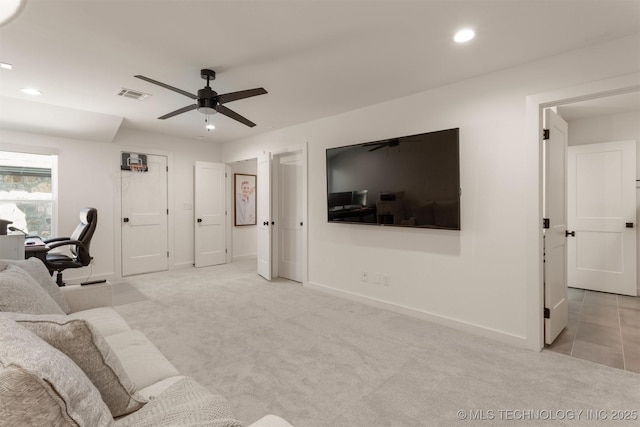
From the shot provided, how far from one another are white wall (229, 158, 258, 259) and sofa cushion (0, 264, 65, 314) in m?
5.08

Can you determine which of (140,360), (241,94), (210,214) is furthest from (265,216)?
(140,360)

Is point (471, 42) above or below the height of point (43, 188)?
above

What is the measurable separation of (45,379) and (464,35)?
283 cm

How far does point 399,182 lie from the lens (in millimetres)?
3367

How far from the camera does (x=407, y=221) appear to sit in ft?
10.9

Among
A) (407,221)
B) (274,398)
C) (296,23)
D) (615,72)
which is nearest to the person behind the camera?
(274,398)

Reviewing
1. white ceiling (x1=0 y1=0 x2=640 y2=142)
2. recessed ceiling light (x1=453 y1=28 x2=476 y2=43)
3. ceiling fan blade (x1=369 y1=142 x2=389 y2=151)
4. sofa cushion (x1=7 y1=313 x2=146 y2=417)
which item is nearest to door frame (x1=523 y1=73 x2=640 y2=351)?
white ceiling (x1=0 y1=0 x2=640 y2=142)

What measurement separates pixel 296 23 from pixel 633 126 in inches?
184

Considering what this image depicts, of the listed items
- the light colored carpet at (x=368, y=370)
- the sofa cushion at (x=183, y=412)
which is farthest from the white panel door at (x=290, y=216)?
the sofa cushion at (x=183, y=412)

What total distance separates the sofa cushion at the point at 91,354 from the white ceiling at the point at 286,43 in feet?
4.14

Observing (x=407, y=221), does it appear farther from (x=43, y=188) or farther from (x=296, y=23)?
(x=43, y=188)

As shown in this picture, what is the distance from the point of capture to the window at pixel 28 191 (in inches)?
171

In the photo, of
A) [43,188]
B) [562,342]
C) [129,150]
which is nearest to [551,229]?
[562,342]

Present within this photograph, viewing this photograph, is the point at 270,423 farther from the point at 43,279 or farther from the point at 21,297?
the point at 43,279
